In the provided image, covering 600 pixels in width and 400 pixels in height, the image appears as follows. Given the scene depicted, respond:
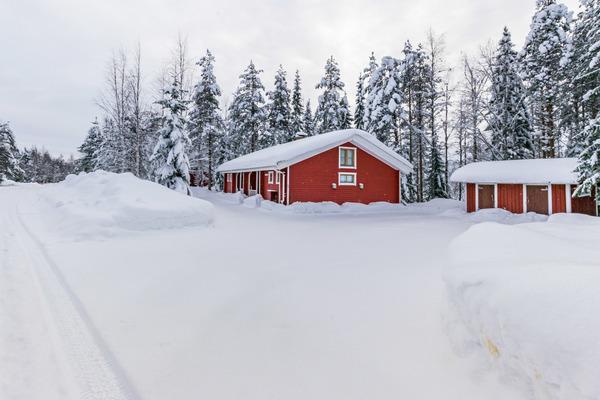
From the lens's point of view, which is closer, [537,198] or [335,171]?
[537,198]

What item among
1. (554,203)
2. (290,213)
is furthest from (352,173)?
(554,203)

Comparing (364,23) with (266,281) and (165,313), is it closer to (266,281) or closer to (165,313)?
(266,281)

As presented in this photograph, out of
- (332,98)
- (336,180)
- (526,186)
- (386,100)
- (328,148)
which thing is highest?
(332,98)

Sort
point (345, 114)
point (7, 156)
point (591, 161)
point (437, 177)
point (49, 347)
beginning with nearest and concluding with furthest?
point (49, 347) → point (591, 161) → point (437, 177) → point (345, 114) → point (7, 156)

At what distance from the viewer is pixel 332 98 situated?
3525 centimetres

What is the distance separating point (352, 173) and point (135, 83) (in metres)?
15.4

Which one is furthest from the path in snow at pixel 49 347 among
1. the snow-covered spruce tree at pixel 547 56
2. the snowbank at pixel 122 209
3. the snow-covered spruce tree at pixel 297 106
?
the snow-covered spruce tree at pixel 297 106

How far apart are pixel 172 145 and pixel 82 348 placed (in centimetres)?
1932

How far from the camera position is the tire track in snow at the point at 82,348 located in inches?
114

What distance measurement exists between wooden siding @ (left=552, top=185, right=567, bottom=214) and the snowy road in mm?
12849

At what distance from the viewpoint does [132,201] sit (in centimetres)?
1114

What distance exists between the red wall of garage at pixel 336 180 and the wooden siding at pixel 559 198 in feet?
28.3

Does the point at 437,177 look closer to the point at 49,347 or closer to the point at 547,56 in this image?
the point at 547,56

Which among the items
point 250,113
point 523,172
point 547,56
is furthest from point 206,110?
point 547,56
